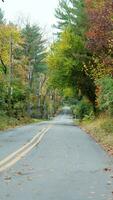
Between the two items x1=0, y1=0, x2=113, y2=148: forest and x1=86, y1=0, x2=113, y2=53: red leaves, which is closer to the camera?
x1=86, y1=0, x2=113, y2=53: red leaves

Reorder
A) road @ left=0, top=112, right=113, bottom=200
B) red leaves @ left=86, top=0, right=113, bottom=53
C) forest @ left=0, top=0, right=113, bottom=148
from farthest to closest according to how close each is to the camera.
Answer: forest @ left=0, top=0, right=113, bottom=148, red leaves @ left=86, top=0, right=113, bottom=53, road @ left=0, top=112, right=113, bottom=200

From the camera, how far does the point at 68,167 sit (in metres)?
14.2

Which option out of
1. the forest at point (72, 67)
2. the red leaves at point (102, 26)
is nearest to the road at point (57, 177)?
the red leaves at point (102, 26)

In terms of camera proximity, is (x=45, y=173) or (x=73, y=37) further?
(x=73, y=37)

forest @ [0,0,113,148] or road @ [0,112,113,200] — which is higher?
forest @ [0,0,113,148]

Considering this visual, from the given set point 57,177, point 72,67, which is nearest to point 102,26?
point 57,177

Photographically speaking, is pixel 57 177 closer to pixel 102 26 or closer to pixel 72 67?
pixel 102 26

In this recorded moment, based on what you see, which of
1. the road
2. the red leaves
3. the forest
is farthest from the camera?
the forest

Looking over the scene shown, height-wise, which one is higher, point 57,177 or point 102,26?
point 102,26

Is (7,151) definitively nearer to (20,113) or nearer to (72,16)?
(72,16)

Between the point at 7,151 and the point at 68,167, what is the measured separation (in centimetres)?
469

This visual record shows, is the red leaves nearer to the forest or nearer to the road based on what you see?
the forest

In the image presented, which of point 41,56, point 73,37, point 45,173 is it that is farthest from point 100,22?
point 41,56

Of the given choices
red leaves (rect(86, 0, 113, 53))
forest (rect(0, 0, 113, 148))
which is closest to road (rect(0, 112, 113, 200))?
red leaves (rect(86, 0, 113, 53))
